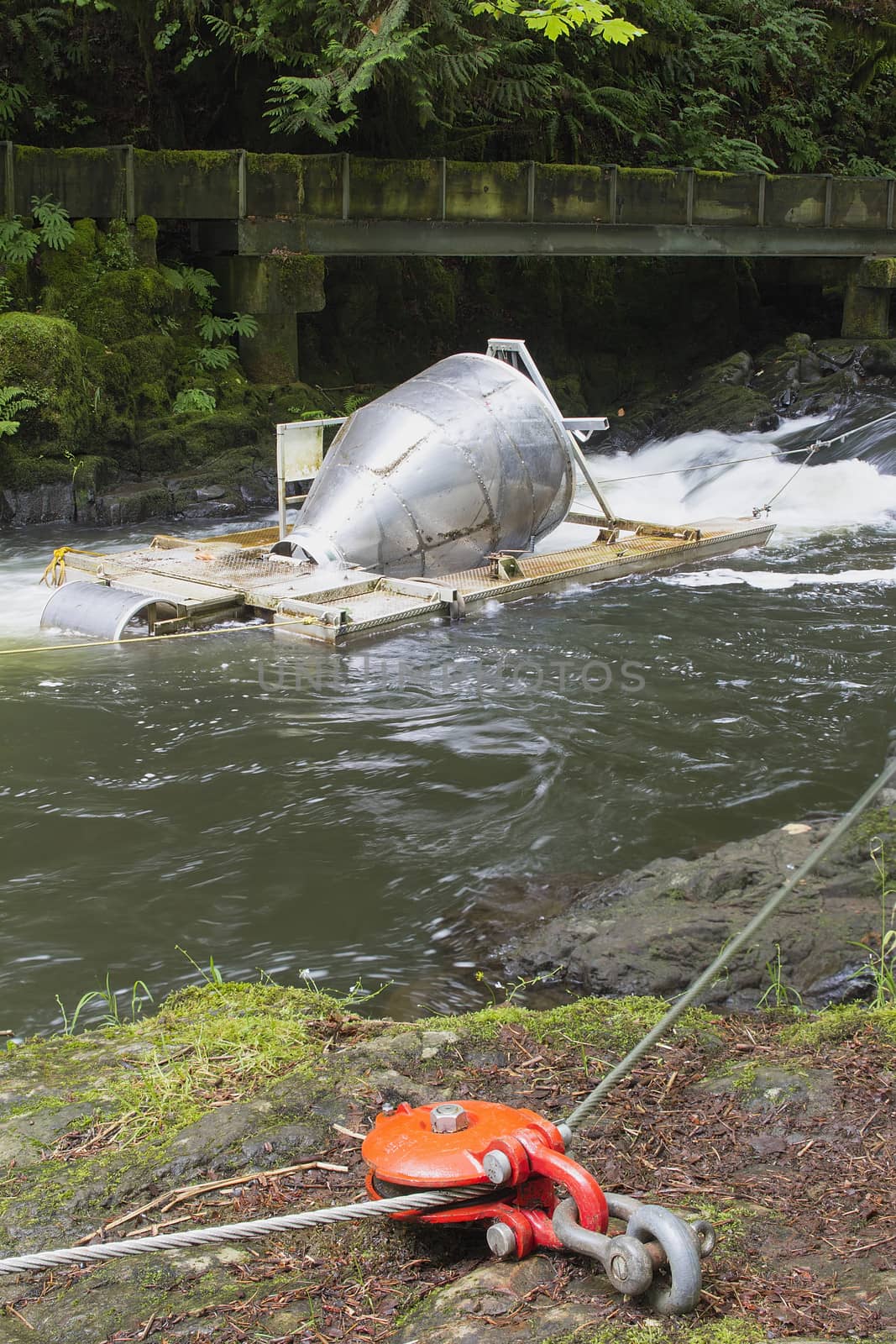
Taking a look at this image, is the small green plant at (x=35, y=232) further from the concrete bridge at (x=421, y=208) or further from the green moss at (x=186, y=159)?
the green moss at (x=186, y=159)

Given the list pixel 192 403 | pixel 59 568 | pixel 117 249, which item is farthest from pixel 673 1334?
pixel 117 249

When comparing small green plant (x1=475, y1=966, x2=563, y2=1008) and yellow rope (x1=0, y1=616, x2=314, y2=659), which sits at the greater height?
yellow rope (x1=0, y1=616, x2=314, y2=659)

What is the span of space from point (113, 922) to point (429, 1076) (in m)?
2.80

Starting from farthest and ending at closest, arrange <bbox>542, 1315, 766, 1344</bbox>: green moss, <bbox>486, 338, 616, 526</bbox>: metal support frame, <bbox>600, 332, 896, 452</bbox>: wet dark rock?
<bbox>600, 332, 896, 452</bbox>: wet dark rock
<bbox>486, 338, 616, 526</bbox>: metal support frame
<bbox>542, 1315, 766, 1344</bbox>: green moss

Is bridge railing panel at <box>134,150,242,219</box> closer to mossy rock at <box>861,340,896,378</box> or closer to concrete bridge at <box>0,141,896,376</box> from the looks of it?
concrete bridge at <box>0,141,896,376</box>

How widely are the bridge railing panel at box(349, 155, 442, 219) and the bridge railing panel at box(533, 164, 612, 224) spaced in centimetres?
192

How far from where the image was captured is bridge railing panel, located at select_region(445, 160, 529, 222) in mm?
20547

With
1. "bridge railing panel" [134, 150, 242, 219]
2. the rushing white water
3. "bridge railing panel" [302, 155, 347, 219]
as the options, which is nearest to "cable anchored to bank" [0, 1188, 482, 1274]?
the rushing white water

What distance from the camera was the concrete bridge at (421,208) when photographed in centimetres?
1883

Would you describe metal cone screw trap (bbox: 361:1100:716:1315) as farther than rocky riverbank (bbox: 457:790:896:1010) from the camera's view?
No

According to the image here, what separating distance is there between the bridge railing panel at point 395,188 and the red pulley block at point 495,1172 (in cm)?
1890

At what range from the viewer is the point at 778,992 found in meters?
5.01

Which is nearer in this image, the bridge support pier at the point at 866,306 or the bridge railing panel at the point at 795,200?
the bridge railing panel at the point at 795,200

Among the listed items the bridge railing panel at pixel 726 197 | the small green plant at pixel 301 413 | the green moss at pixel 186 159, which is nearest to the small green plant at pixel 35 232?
the green moss at pixel 186 159
